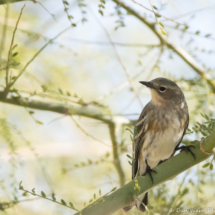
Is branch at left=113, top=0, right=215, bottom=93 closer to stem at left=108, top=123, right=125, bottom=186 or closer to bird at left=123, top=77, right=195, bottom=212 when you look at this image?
bird at left=123, top=77, right=195, bottom=212

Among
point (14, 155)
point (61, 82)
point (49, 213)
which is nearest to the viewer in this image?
point (14, 155)

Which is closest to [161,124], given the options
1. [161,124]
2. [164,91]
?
[161,124]

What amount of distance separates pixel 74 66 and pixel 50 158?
1.56 meters

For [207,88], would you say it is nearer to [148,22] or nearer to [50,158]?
[148,22]

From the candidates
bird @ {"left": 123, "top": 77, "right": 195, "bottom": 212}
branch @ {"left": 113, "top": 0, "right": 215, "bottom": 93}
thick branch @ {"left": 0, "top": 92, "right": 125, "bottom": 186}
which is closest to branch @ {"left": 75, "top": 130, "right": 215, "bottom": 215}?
thick branch @ {"left": 0, "top": 92, "right": 125, "bottom": 186}

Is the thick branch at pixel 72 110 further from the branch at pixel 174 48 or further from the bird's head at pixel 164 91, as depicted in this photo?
the branch at pixel 174 48

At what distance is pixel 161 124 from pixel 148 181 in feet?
4.38

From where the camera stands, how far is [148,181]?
7.40 ft

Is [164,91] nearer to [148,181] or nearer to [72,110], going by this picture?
[72,110]

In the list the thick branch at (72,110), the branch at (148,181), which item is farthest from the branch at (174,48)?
the branch at (148,181)

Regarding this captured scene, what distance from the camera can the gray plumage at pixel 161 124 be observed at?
3.49m

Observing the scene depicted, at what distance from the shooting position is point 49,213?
332 centimetres

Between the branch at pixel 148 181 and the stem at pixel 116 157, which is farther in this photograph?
the stem at pixel 116 157

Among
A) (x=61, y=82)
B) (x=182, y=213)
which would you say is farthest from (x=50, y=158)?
(x=182, y=213)
